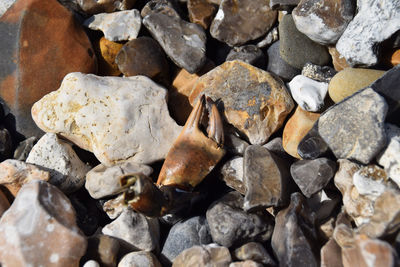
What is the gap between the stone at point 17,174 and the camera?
6.46ft

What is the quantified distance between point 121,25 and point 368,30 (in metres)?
1.25

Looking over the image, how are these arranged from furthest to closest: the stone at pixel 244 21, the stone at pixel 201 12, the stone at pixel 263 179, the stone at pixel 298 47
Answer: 1. the stone at pixel 201 12
2. the stone at pixel 244 21
3. the stone at pixel 298 47
4. the stone at pixel 263 179

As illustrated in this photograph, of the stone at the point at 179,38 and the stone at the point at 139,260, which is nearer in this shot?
the stone at the point at 139,260

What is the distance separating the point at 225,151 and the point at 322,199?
0.48 m

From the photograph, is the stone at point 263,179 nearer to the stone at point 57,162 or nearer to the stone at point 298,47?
the stone at point 298,47

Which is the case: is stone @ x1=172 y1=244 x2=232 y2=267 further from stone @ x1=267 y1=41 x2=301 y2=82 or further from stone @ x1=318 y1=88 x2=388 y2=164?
stone @ x1=267 y1=41 x2=301 y2=82

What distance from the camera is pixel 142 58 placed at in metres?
2.24

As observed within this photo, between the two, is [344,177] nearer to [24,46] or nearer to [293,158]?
[293,158]

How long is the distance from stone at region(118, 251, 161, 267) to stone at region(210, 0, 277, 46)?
3.83 ft

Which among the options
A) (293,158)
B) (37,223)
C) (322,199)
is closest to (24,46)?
(37,223)

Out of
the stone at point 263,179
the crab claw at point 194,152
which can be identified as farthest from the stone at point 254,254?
the crab claw at point 194,152

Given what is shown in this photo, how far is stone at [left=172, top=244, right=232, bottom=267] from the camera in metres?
1.72

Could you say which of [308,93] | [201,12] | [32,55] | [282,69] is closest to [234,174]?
[308,93]

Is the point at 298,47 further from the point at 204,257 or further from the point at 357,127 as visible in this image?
the point at 204,257
